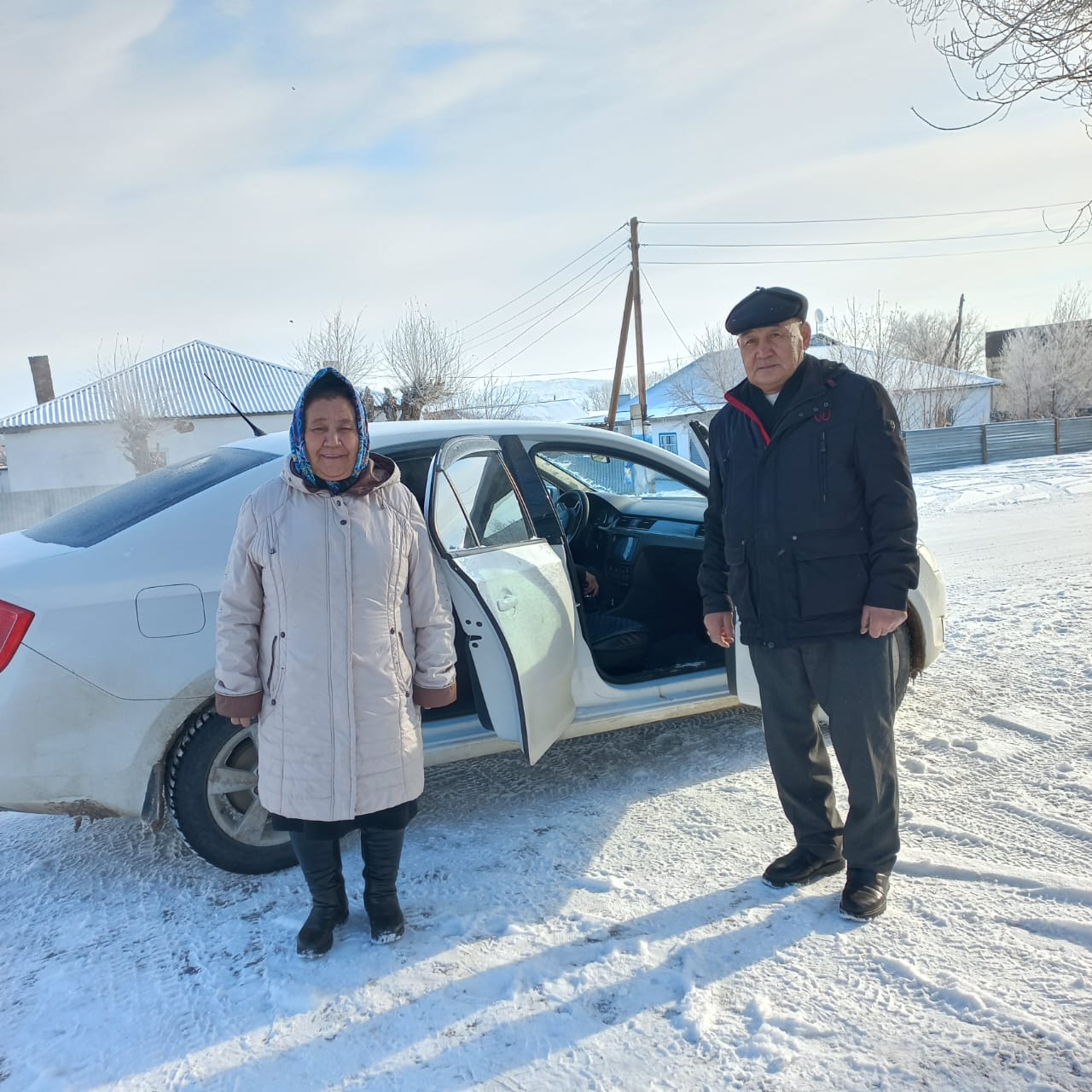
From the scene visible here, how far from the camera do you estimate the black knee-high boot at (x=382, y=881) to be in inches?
107

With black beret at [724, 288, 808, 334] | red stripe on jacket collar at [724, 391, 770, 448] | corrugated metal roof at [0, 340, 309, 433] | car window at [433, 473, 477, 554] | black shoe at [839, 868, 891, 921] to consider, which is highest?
corrugated metal roof at [0, 340, 309, 433]

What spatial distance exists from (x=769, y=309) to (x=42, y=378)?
138ft

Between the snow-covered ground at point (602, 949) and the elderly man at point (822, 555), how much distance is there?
1.14ft

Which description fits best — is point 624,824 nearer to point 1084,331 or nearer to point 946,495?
point 946,495

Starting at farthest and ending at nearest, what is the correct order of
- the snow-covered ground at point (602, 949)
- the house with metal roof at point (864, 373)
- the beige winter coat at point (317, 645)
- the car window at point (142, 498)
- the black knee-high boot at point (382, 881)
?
the house with metal roof at point (864, 373) < the car window at point (142, 498) < the black knee-high boot at point (382, 881) < the beige winter coat at point (317, 645) < the snow-covered ground at point (602, 949)

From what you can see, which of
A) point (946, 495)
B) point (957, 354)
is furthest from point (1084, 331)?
point (946, 495)

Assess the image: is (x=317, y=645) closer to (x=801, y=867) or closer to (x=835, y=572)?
(x=835, y=572)

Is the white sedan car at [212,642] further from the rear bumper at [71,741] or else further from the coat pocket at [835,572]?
the coat pocket at [835,572]

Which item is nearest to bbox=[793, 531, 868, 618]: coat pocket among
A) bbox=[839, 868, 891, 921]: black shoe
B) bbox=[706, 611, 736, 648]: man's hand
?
bbox=[706, 611, 736, 648]: man's hand

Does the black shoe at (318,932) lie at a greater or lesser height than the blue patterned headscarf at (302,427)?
lesser

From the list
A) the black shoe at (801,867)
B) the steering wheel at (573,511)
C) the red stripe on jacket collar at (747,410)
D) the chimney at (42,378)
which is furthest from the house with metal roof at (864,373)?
the chimney at (42,378)

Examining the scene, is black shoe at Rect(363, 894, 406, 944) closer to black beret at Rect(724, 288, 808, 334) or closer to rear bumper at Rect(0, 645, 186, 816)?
rear bumper at Rect(0, 645, 186, 816)

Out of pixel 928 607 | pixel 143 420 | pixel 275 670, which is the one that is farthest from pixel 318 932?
pixel 143 420

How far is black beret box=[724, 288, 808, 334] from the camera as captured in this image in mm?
2723
